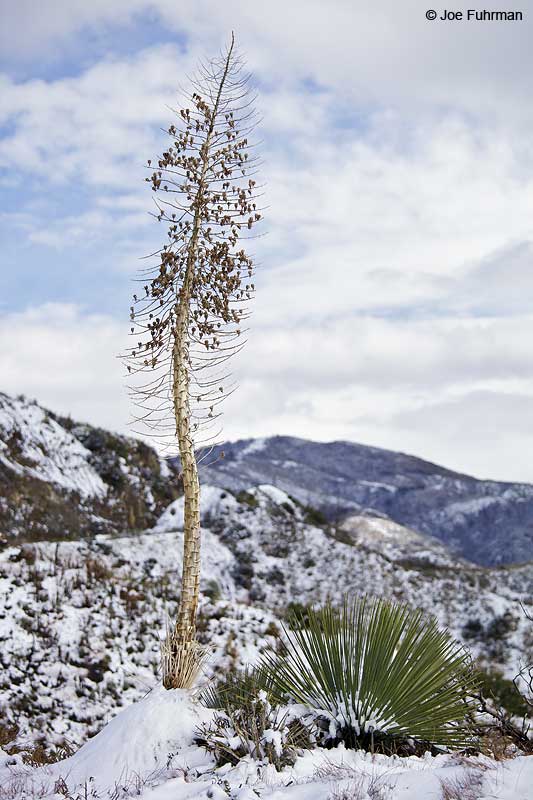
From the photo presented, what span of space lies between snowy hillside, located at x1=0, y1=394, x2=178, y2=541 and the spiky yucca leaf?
12.5 meters

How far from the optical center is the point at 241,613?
1212cm

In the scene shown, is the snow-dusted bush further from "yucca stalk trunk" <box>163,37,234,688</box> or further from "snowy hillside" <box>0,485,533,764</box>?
"snowy hillside" <box>0,485,533,764</box>

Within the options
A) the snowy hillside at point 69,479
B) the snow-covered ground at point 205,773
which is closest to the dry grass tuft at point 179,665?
the snow-covered ground at point 205,773

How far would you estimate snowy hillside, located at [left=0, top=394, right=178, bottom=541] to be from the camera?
16922 millimetres

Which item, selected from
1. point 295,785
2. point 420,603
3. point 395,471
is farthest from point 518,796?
point 395,471

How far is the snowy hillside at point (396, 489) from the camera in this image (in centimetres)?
6412

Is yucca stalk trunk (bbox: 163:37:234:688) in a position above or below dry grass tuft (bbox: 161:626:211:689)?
above

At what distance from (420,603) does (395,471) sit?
3087 inches

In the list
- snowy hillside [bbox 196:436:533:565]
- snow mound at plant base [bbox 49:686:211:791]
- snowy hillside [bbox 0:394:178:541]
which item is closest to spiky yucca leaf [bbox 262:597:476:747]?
Answer: snow mound at plant base [bbox 49:686:211:791]

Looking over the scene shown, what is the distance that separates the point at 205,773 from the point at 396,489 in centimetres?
8552

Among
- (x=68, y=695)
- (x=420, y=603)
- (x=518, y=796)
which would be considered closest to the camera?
(x=518, y=796)

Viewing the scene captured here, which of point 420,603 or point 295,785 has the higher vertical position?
point 295,785

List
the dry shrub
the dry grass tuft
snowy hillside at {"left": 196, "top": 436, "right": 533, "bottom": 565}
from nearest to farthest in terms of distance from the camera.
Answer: the dry shrub, the dry grass tuft, snowy hillside at {"left": 196, "top": 436, "right": 533, "bottom": 565}

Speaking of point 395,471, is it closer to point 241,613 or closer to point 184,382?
point 241,613
